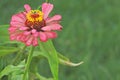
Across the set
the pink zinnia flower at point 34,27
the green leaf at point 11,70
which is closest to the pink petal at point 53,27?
the pink zinnia flower at point 34,27

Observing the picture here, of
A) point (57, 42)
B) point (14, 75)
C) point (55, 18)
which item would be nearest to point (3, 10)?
point (57, 42)

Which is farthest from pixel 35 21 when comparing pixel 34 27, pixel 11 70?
pixel 11 70

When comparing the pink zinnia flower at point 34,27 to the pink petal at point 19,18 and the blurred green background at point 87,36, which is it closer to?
the pink petal at point 19,18

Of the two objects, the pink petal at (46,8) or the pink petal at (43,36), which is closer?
the pink petal at (43,36)

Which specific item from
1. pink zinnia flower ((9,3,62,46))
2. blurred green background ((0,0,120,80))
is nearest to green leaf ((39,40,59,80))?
pink zinnia flower ((9,3,62,46))

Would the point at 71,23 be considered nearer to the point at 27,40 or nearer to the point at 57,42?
the point at 57,42

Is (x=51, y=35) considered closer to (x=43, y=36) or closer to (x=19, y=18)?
(x=43, y=36)

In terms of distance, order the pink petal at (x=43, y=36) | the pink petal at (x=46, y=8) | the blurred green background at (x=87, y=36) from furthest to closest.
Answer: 1. the blurred green background at (x=87, y=36)
2. the pink petal at (x=46, y=8)
3. the pink petal at (x=43, y=36)
